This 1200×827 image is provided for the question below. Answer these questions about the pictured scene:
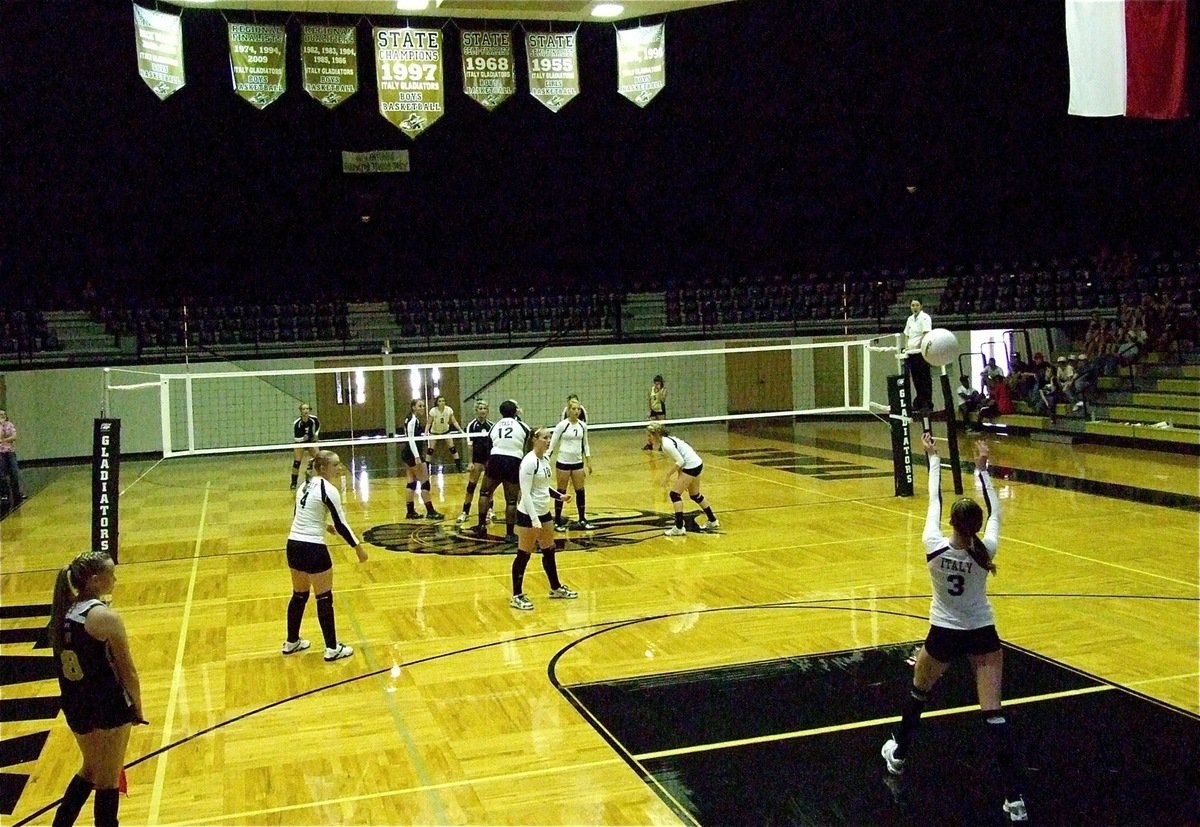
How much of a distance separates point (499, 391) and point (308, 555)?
1863 cm

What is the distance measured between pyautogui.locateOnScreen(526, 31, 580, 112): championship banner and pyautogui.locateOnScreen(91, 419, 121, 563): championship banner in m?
9.37

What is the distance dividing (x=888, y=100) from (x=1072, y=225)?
5744 mm

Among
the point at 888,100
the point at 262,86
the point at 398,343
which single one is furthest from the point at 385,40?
the point at 888,100

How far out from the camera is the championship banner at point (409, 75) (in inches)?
687

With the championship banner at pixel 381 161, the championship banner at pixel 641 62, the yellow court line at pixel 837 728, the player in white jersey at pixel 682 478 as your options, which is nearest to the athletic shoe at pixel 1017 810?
the yellow court line at pixel 837 728

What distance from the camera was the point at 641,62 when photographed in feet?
61.1

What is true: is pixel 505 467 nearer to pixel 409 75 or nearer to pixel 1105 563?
pixel 1105 563

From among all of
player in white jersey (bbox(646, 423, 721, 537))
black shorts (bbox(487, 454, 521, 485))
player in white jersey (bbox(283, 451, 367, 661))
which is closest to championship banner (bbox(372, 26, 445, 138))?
black shorts (bbox(487, 454, 521, 485))

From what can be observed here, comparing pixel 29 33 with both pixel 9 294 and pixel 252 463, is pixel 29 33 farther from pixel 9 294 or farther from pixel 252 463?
pixel 252 463

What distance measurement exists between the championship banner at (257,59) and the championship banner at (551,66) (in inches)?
161

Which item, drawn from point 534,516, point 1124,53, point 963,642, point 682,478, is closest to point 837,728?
point 963,642

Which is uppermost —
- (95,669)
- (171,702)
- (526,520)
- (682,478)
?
(95,669)

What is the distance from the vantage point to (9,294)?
2694cm

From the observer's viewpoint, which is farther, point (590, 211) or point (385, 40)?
point (590, 211)
